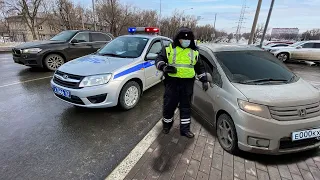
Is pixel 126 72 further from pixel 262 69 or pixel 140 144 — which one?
pixel 262 69

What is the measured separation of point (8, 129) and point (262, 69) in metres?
4.43

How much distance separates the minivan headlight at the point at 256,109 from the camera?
2.30 meters

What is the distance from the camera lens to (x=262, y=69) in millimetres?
3088

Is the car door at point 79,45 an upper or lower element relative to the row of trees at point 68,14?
lower

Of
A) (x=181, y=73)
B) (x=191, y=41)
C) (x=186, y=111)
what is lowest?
(x=186, y=111)

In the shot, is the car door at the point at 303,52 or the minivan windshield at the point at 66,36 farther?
the car door at the point at 303,52

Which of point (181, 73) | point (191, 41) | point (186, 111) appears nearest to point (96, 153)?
point (186, 111)

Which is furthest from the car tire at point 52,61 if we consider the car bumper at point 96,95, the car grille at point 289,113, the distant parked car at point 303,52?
the distant parked car at point 303,52

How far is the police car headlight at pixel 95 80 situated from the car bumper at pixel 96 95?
0.22ft

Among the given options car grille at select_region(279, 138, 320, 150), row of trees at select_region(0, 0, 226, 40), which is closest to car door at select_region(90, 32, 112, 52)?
car grille at select_region(279, 138, 320, 150)

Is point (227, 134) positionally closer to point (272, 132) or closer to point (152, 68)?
point (272, 132)

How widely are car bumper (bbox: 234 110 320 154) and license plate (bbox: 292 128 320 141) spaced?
0.05m

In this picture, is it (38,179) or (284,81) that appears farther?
(284,81)

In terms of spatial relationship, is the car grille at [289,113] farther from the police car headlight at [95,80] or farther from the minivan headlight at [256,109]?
the police car headlight at [95,80]
